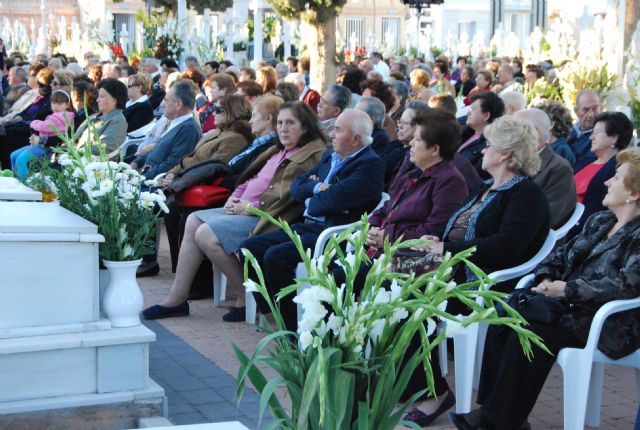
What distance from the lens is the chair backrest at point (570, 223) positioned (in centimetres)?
545

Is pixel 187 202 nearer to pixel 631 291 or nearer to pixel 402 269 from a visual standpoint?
pixel 402 269

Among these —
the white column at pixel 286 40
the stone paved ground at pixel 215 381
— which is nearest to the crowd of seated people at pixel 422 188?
the stone paved ground at pixel 215 381

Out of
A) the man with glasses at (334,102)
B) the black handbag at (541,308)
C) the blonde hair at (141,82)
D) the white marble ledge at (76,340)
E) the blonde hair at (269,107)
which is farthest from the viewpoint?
the blonde hair at (141,82)

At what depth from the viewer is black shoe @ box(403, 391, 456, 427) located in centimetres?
468

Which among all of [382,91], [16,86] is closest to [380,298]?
[382,91]

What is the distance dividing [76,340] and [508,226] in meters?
2.00

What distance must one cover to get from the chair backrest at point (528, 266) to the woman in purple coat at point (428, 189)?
441 millimetres

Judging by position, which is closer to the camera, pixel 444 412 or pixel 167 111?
pixel 444 412

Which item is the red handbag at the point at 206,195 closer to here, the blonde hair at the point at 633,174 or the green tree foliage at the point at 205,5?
the blonde hair at the point at 633,174

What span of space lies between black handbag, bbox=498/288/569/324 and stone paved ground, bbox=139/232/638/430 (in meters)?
0.55

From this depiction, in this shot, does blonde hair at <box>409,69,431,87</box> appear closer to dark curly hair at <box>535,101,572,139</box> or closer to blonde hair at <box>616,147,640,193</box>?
dark curly hair at <box>535,101,572,139</box>

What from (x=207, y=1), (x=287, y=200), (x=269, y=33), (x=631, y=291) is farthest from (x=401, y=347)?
(x=207, y=1)

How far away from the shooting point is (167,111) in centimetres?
846

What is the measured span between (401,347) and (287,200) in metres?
4.03
